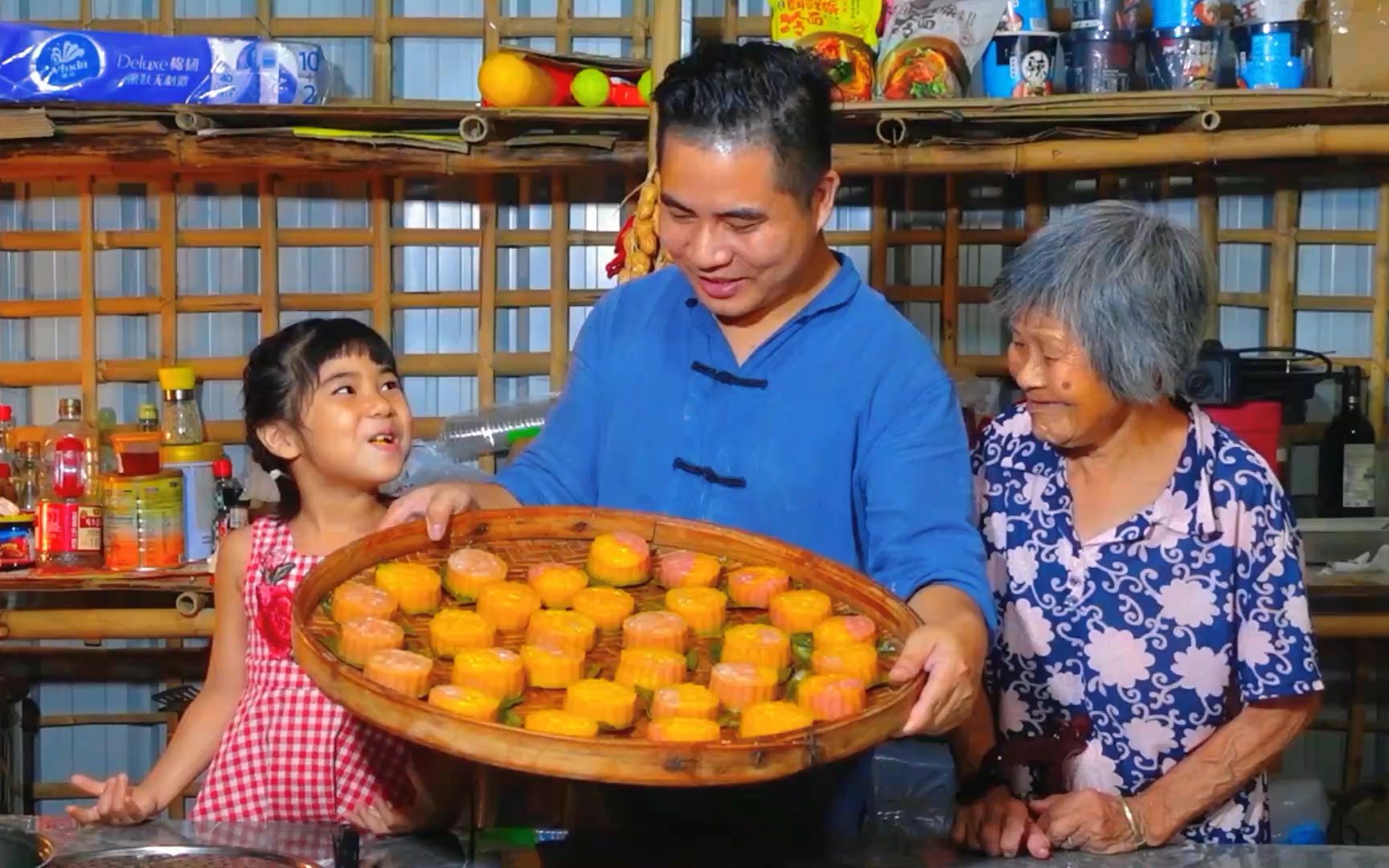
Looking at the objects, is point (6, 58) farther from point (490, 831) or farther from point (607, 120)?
point (490, 831)

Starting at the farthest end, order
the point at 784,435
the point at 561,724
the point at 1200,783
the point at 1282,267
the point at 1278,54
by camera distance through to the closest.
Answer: the point at 1282,267 → the point at 1278,54 → the point at 1200,783 → the point at 784,435 → the point at 561,724

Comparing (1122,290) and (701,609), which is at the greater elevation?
(1122,290)

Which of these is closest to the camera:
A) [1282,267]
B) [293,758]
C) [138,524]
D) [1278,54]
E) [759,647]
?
[759,647]

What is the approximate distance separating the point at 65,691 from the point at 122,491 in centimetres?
87

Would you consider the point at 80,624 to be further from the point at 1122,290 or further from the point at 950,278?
the point at 1122,290

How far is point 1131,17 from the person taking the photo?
3.13 m

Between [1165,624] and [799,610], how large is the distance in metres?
0.63

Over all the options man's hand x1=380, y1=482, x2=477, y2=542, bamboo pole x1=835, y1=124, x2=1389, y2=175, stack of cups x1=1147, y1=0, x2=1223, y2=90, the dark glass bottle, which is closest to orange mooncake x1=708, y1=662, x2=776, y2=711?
man's hand x1=380, y1=482, x2=477, y2=542

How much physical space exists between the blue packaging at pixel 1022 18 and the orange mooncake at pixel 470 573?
1.87 metres

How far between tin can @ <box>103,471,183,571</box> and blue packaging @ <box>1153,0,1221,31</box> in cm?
216

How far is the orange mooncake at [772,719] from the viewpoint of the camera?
1.41m

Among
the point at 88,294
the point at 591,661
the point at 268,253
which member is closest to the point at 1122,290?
the point at 591,661

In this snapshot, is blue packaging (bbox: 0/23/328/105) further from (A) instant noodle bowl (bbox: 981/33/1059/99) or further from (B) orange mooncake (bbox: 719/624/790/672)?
(B) orange mooncake (bbox: 719/624/790/672)

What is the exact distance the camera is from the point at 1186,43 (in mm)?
3119
